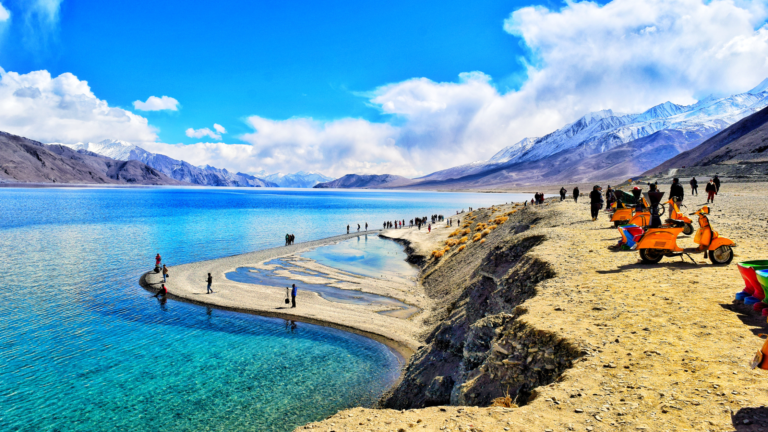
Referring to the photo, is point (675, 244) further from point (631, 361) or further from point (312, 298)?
point (312, 298)

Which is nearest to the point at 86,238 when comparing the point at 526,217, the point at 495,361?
the point at 526,217

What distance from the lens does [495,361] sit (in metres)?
9.84

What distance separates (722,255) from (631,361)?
8.63 m

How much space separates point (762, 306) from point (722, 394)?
13.2 feet

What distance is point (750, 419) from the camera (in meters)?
5.24

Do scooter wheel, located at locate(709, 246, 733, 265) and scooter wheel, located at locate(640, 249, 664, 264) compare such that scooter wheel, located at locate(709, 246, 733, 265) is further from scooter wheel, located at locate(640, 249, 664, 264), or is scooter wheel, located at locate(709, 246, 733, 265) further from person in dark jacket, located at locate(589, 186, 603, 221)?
person in dark jacket, located at locate(589, 186, 603, 221)

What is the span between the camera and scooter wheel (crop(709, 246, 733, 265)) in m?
12.7

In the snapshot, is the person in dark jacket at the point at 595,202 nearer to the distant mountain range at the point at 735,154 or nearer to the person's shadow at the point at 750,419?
the person's shadow at the point at 750,419

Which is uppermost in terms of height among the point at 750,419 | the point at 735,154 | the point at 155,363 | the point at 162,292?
the point at 735,154

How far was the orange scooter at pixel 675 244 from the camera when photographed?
12766 millimetres

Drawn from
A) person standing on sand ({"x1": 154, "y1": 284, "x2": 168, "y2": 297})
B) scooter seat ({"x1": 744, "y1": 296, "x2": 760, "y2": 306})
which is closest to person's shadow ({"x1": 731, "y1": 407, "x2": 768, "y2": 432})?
scooter seat ({"x1": 744, "y1": 296, "x2": 760, "y2": 306})

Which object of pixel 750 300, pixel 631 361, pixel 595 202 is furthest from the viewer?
pixel 595 202

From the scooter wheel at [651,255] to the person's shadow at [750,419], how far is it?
30.2 ft

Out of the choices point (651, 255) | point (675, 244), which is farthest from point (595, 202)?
point (651, 255)
